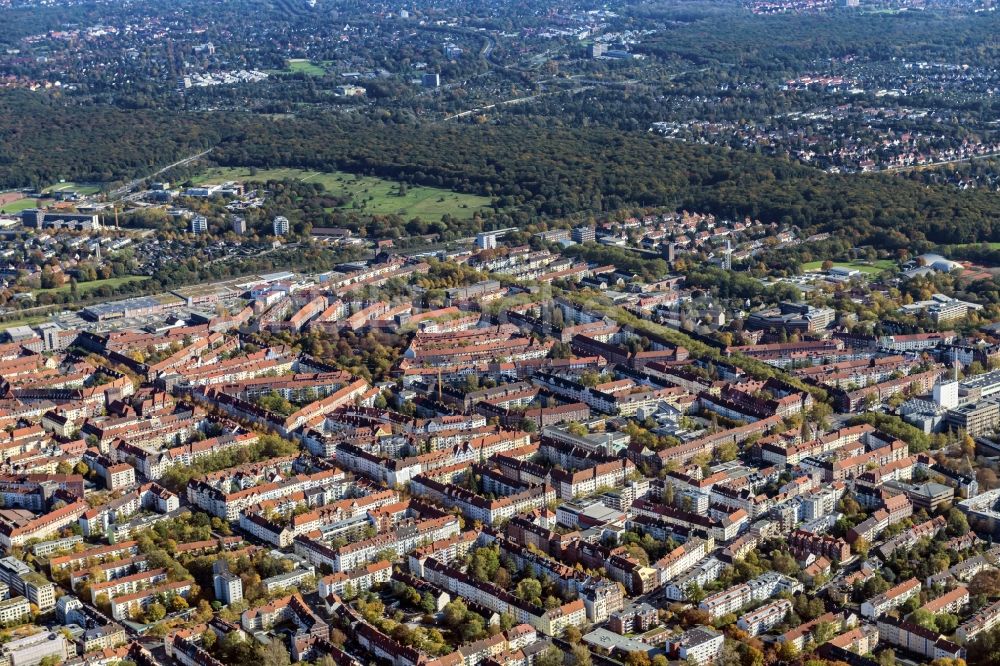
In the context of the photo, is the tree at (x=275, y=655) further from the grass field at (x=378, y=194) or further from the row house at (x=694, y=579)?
the grass field at (x=378, y=194)

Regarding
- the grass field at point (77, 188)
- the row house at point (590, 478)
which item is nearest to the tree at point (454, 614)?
the row house at point (590, 478)

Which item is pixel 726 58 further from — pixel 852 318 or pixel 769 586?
pixel 769 586

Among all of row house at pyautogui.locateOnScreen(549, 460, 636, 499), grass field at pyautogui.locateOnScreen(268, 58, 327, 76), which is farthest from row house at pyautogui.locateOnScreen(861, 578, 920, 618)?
grass field at pyautogui.locateOnScreen(268, 58, 327, 76)

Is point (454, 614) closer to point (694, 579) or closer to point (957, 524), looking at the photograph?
point (694, 579)

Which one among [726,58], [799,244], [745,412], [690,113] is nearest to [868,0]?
[726,58]

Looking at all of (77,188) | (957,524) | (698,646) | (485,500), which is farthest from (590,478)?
(77,188)

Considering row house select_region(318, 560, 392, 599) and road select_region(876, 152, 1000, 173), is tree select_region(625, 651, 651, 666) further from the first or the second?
road select_region(876, 152, 1000, 173)
